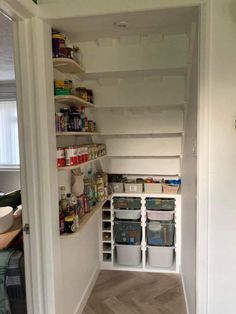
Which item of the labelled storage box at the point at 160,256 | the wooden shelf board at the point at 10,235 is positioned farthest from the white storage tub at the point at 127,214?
the wooden shelf board at the point at 10,235

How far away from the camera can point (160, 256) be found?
2836 millimetres

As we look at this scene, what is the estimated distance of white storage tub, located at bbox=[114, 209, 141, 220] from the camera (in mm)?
2836

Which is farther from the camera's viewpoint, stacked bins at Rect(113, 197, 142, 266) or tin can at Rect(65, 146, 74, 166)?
stacked bins at Rect(113, 197, 142, 266)

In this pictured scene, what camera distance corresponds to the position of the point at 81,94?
2.17 metres

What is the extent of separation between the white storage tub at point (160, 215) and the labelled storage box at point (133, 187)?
244 mm

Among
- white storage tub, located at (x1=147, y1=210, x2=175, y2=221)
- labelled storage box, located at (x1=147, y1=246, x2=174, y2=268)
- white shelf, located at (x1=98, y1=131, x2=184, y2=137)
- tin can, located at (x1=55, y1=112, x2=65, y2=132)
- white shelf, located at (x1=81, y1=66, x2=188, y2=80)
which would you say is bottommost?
labelled storage box, located at (x1=147, y1=246, x2=174, y2=268)

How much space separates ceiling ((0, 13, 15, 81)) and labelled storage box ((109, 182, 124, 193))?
170 centimetres

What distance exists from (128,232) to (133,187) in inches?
19.1

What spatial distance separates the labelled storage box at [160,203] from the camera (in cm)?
277

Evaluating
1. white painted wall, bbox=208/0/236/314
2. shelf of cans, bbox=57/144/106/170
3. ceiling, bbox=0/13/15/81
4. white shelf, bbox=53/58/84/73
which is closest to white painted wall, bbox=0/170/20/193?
ceiling, bbox=0/13/15/81

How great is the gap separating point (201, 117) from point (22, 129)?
1.01 meters

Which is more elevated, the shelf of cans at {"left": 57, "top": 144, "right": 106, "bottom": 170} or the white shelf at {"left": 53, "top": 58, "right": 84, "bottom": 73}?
the white shelf at {"left": 53, "top": 58, "right": 84, "bottom": 73}

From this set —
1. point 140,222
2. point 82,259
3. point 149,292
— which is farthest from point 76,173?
point 149,292

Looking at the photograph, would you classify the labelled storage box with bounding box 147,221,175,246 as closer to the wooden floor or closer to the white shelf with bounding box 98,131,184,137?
the wooden floor
